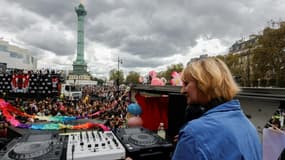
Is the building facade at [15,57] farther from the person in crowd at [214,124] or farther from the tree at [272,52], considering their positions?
the person in crowd at [214,124]

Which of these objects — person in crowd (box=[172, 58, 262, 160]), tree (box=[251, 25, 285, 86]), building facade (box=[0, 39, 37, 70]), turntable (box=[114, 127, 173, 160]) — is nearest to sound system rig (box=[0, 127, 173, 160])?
turntable (box=[114, 127, 173, 160])

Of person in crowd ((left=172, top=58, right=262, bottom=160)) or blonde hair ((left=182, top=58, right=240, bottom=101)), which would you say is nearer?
person in crowd ((left=172, top=58, right=262, bottom=160))

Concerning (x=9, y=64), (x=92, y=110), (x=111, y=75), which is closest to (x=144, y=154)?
(x=92, y=110)

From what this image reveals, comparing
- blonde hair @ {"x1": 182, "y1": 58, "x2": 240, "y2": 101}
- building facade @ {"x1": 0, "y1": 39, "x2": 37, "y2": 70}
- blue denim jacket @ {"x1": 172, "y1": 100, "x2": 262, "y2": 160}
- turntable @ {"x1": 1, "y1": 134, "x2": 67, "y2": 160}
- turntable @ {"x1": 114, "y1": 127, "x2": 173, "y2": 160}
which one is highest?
building facade @ {"x1": 0, "y1": 39, "x2": 37, "y2": 70}

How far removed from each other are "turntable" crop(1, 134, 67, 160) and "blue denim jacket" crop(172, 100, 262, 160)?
3.68ft

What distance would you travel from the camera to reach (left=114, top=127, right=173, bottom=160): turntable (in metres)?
1.70

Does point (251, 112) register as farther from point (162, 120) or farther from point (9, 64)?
point (9, 64)

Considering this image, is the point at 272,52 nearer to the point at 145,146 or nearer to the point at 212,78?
the point at 145,146

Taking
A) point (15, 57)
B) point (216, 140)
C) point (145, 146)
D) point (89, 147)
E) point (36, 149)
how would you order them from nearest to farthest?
point (216, 140), point (36, 149), point (89, 147), point (145, 146), point (15, 57)

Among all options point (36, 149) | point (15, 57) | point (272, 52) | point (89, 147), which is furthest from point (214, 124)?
point (15, 57)

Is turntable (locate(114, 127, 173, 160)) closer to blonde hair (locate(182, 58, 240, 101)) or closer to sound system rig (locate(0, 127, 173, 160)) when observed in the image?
sound system rig (locate(0, 127, 173, 160))

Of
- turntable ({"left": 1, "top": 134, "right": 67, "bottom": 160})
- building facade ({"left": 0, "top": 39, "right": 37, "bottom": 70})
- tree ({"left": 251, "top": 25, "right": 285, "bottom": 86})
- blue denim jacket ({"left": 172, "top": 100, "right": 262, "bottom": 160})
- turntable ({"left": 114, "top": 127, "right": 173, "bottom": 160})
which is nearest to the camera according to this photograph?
blue denim jacket ({"left": 172, "top": 100, "right": 262, "bottom": 160})

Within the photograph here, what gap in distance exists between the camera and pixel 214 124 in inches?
29.9

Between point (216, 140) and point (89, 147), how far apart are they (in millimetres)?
1240
